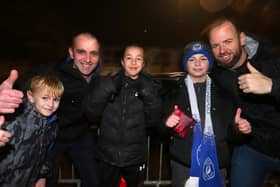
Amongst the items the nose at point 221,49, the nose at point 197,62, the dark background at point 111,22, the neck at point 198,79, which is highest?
the dark background at point 111,22

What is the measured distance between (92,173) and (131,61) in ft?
5.48

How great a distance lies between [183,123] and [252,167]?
1.09 meters

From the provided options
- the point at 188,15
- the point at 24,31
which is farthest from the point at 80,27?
the point at 188,15

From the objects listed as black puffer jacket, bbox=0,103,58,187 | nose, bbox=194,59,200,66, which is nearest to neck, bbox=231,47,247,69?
nose, bbox=194,59,200,66

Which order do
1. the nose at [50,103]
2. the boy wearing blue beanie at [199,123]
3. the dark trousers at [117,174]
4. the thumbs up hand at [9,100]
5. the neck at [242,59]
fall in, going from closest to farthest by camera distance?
the thumbs up hand at [9,100] → the nose at [50,103] → the boy wearing blue beanie at [199,123] → the neck at [242,59] → the dark trousers at [117,174]

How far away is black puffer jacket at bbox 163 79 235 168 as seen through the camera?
362cm

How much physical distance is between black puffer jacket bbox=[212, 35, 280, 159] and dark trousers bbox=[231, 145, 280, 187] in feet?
0.24

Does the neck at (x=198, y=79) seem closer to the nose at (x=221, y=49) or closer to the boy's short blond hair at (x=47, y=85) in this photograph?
the nose at (x=221, y=49)

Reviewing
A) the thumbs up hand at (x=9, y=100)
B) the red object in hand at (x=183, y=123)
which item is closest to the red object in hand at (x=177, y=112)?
the red object in hand at (x=183, y=123)

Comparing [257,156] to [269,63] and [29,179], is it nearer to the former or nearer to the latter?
[269,63]

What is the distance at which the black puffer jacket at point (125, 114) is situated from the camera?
369 cm

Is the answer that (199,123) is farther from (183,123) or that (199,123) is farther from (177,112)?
(177,112)

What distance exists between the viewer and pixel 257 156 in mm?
3738

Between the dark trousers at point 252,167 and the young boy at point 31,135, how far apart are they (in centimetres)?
241
